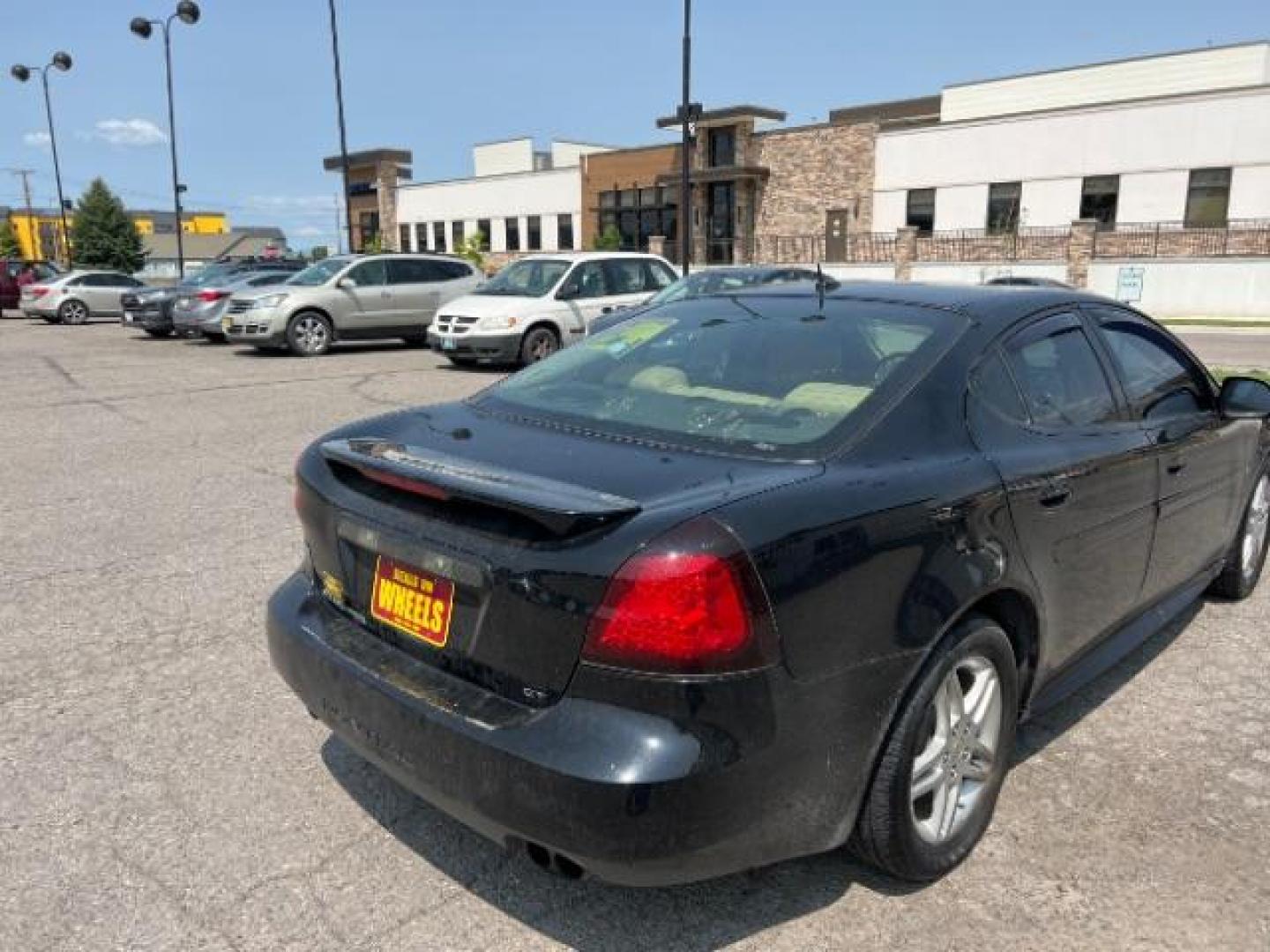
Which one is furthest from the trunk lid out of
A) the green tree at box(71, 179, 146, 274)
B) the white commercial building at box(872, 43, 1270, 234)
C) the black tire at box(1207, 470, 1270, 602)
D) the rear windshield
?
the green tree at box(71, 179, 146, 274)

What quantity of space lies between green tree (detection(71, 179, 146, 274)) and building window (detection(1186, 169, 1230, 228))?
64.2 m

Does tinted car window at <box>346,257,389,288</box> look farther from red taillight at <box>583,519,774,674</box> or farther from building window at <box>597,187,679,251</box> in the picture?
building window at <box>597,187,679,251</box>

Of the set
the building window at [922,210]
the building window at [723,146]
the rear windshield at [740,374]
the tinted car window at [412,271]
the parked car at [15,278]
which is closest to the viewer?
the rear windshield at [740,374]

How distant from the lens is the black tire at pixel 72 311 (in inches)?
1018

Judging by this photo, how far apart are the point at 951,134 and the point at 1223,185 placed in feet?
32.1

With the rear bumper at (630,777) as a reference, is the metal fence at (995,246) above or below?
above

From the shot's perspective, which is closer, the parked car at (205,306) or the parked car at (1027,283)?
the parked car at (1027,283)

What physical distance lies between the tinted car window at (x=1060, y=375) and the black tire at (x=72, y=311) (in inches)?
1093

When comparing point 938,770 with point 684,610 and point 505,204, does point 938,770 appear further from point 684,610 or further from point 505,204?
point 505,204

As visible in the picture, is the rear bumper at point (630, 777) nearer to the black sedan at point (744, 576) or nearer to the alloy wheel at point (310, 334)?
the black sedan at point (744, 576)

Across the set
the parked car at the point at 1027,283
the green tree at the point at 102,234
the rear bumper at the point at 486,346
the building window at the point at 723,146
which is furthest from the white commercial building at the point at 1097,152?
the green tree at the point at 102,234

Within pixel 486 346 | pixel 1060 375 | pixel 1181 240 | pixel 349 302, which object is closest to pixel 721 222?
pixel 1181 240

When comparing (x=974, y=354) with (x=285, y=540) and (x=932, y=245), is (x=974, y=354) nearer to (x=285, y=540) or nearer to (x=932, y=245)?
(x=285, y=540)

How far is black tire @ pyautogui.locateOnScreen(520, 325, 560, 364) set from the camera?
1415 centimetres
